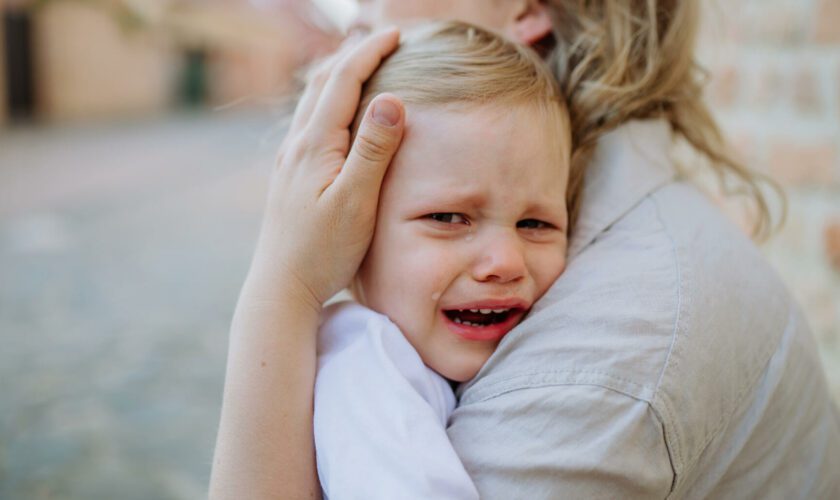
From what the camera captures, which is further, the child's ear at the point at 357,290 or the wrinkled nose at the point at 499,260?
the child's ear at the point at 357,290

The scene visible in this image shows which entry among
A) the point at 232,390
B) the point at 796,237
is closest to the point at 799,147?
the point at 796,237

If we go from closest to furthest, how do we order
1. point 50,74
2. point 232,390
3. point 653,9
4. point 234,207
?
point 232,390 → point 653,9 → point 234,207 → point 50,74

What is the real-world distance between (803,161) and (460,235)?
1.78m

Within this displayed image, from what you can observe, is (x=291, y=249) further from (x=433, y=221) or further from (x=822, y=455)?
(x=822, y=455)

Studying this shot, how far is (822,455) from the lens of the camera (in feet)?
4.29

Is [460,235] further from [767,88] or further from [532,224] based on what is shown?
[767,88]

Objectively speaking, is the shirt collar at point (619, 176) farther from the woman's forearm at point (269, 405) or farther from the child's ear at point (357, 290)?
the woman's forearm at point (269, 405)

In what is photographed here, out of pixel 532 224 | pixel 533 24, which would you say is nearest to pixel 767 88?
pixel 533 24

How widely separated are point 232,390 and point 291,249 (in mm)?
240

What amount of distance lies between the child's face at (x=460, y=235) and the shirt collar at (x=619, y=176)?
0.29 ft

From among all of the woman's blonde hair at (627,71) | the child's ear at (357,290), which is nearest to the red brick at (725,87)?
the woman's blonde hair at (627,71)

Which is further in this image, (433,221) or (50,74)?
(50,74)

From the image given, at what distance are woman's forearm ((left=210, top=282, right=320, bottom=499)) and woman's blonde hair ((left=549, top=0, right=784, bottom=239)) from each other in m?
0.52

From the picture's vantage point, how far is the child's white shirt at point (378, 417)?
41.7 inches
